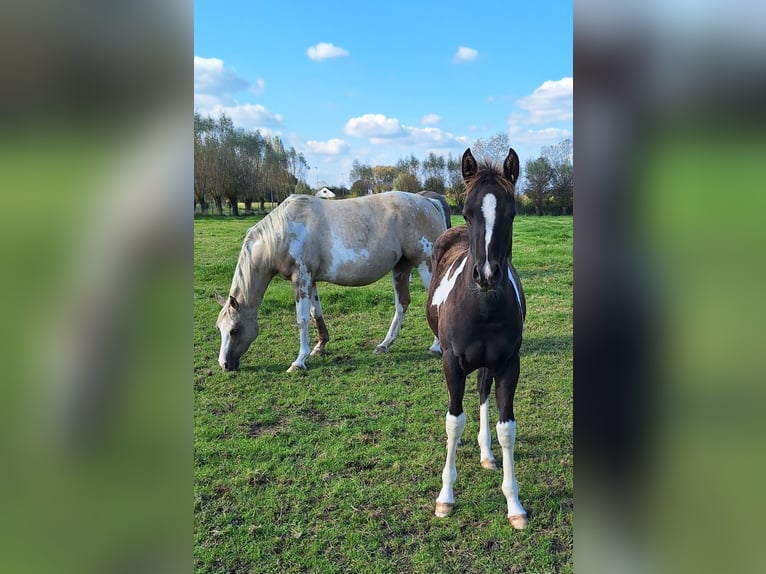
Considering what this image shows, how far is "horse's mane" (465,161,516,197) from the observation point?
8.13 ft

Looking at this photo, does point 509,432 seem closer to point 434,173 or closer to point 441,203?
point 441,203

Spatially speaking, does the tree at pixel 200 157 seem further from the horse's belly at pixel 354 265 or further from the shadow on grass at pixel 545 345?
the shadow on grass at pixel 545 345

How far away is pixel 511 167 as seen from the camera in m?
2.53

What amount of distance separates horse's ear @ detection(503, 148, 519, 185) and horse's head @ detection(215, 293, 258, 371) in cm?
433

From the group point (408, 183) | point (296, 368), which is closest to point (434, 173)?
point (408, 183)

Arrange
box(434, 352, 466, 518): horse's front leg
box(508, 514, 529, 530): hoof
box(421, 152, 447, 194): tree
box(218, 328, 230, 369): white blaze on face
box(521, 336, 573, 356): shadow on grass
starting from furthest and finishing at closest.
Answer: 1. box(421, 152, 447, 194): tree
2. box(521, 336, 573, 356): shadow on grass
3. box(218, 328, 230, 369): white blaze on face
4. box(434, 352, 466, 518): horse's front leg
5. box(508, 514, 529, 530): hoof

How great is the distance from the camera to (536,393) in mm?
5156

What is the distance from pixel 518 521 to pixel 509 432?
57 cm

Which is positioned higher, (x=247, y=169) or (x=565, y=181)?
(x=247, y=169)
